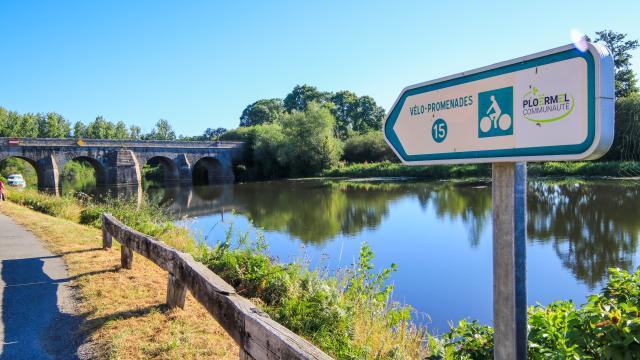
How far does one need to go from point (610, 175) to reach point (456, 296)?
83.2 feet

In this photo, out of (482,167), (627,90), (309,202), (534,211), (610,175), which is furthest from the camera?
(627,90)

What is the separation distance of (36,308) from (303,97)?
69.0 metres

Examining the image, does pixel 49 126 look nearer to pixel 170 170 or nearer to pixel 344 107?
pixel 170 170

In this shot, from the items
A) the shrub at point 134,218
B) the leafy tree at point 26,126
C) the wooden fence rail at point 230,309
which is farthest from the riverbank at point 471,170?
the leafy tree at point 26,126

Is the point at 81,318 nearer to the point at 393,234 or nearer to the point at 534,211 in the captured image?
the point at 393,234

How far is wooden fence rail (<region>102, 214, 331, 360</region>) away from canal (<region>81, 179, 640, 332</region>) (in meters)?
1.91

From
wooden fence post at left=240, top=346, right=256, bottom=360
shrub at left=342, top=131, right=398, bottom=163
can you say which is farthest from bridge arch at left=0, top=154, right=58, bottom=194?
wooden fence post at left=240, top=346, right=256, bottom=360

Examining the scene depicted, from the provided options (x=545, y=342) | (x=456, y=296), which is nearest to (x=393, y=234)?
(x=456, y=296)

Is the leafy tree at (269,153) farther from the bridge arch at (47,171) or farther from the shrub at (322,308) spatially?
the shrub at (322,308)

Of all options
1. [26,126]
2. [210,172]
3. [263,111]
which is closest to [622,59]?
[210,172]

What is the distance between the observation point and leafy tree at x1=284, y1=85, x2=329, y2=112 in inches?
2768

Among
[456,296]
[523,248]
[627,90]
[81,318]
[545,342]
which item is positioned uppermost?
[627,90]

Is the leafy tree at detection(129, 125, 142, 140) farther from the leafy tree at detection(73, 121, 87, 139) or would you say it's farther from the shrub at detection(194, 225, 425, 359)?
the shrub at detection(194, 225, 425, 359)

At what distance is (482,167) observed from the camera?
31422 mm
